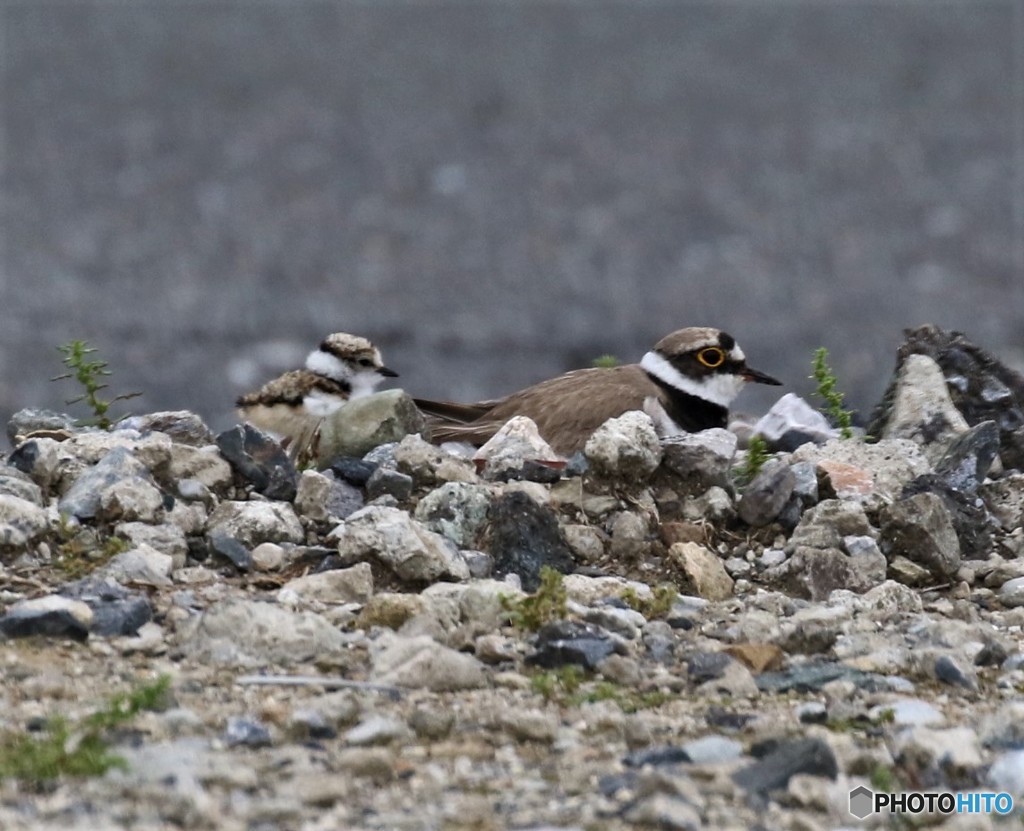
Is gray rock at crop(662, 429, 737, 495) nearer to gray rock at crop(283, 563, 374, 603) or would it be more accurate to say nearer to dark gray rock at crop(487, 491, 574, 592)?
dark gray rock at crop(487, 491, 574, 592)

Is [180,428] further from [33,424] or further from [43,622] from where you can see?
[43,622]

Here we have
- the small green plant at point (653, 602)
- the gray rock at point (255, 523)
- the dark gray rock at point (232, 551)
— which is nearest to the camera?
the small green plant at point (653, 602)

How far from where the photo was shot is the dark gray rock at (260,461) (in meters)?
4.91

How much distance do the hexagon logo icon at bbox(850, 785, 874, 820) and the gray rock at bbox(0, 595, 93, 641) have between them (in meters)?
1.61

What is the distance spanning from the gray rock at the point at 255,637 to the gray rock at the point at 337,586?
14.1 inches

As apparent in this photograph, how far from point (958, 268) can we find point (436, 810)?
1583 cm

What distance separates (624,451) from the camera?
502 centimetres

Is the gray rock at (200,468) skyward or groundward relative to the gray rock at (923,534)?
skyward

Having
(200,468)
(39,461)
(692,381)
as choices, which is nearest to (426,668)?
(200,468)

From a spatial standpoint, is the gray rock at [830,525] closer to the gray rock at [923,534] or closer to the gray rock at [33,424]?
the gray rock at [923,534]

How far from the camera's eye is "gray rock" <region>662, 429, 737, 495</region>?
5137 mm

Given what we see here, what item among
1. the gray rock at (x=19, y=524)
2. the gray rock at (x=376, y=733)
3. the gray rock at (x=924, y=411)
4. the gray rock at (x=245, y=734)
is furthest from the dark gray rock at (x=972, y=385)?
the gray rock at (x=245, y=734)

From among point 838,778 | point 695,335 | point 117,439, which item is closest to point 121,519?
point 117,439

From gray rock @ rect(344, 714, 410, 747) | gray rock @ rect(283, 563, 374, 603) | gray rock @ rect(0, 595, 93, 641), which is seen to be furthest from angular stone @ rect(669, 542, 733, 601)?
gray rock @ rect(0, 595, 93, 641)
